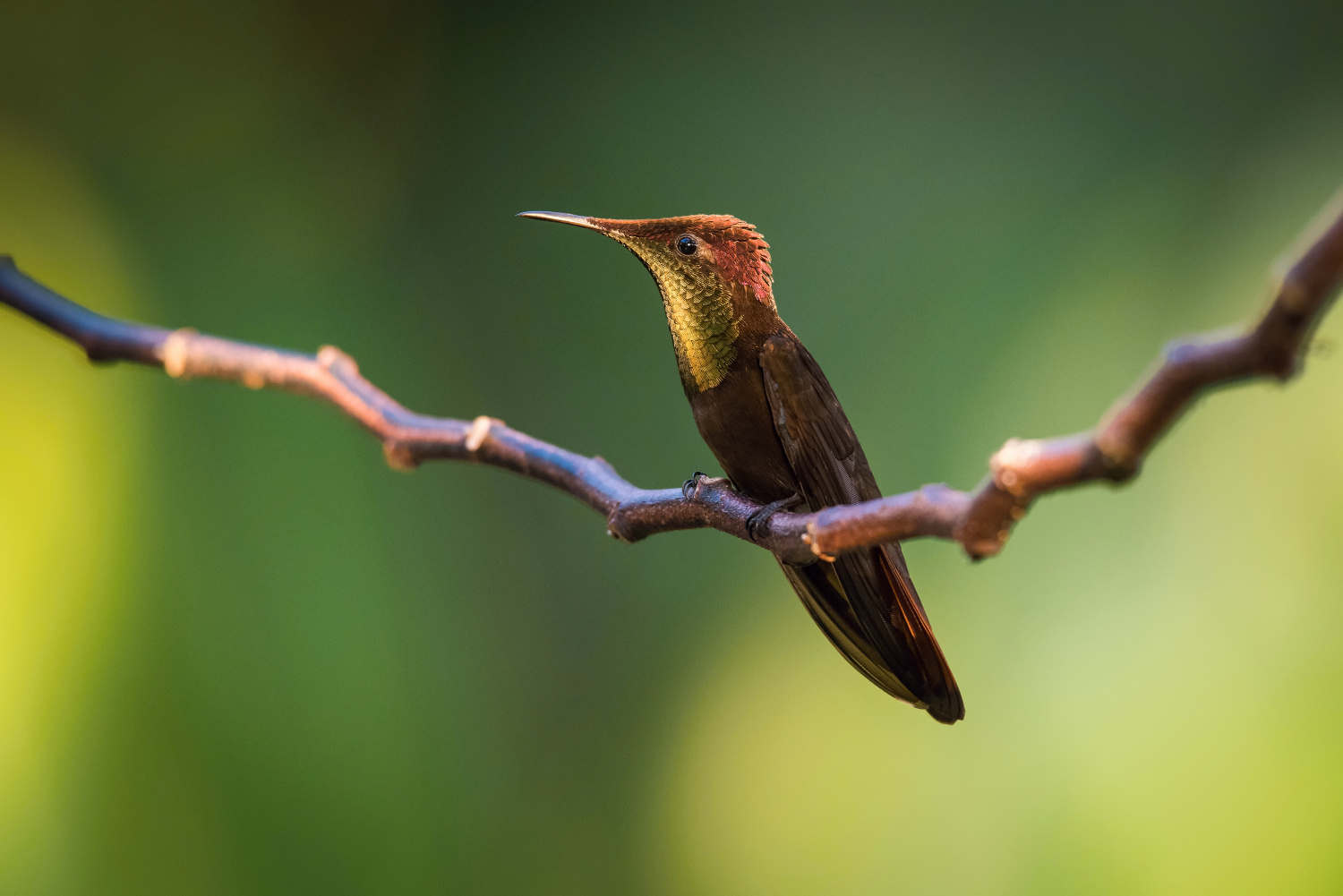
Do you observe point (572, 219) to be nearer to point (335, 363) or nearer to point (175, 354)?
point (335, 363)

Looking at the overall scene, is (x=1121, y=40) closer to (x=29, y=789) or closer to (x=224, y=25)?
(x=224, y=25)

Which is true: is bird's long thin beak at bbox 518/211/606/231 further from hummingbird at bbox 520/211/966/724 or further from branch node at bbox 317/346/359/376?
branch node at bbox 317/346/359/376

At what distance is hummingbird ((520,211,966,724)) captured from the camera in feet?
3.56

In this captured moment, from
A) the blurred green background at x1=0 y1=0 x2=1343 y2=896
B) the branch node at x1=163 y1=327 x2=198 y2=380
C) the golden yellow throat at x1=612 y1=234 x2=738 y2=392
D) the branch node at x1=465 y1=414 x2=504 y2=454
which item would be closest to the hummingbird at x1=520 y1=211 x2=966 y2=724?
the golden yellow throat at x1=612 y1=234 x2=738 y2=392

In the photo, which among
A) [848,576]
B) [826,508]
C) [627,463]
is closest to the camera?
[826,508]

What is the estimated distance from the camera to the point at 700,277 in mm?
1117

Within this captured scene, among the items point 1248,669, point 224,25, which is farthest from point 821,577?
point 224,25

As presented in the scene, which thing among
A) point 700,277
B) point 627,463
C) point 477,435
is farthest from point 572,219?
point 627,463

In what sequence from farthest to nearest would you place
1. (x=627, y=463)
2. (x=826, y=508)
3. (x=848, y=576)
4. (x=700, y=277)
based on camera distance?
(x=627, y=463), (x=700, y=277), (x=848, y=576), (x=826, y=508)

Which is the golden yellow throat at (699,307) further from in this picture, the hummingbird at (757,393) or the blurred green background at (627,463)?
the blurred green background at (627,463)

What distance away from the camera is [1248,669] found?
1788mm

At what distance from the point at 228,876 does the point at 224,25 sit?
1.86 metres

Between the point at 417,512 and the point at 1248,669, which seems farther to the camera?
the point at 417,512

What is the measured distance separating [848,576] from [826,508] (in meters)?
0.18
